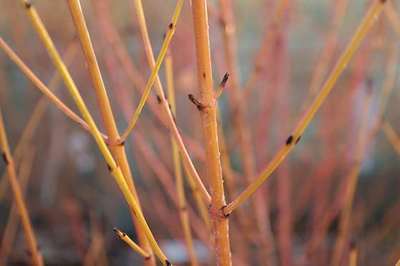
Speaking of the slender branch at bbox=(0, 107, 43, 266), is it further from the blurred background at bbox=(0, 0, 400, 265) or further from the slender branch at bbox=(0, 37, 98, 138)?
the blurred background at bbox=(0, 0, 400, 265)

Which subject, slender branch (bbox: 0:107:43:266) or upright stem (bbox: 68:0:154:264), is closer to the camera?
upright stem (bbox: 68:0:154:264)

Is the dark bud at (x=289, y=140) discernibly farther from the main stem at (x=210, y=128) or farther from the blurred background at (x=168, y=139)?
the blurred background at (x=168, y=139)

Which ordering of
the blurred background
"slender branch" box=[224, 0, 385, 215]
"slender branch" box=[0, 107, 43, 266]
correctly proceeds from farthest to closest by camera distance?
the blurred background < "slender branch" box=[0, 107, 43, 266] < "slender branch" box=[224, 0, 385, 215]

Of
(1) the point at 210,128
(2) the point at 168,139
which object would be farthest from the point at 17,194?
(2) the point at 168,139

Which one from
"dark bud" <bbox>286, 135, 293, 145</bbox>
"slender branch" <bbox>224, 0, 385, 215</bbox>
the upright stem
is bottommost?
"dark bud" <bbox>286, 135, 293, 145</bbox>

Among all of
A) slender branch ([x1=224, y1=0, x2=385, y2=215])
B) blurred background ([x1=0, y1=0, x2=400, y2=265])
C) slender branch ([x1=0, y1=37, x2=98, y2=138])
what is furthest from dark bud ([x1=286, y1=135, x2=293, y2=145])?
blurred background ([x1=0, y1=0, x2=400, y2=265])

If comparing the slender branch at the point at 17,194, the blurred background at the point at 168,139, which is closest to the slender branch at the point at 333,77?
the slender branch at the point at 17,194

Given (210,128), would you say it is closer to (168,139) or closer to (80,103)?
(80,103)

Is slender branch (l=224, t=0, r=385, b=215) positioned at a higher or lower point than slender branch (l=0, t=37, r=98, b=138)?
lower

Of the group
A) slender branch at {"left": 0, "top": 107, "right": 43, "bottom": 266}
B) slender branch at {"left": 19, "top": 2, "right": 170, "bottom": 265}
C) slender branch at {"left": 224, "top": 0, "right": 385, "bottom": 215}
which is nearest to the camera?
slender branch at {"left": 224, "top": 0, "right": 385, "bottom": 215}
